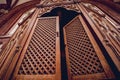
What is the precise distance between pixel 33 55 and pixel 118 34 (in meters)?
1.37

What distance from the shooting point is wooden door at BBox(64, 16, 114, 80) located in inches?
77.9

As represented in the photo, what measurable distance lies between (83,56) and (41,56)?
630 mm

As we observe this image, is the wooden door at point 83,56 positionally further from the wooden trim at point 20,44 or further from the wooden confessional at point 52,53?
the wooden trim at point 20,44

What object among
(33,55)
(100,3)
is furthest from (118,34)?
(100,3)

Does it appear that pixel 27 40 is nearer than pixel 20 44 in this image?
No

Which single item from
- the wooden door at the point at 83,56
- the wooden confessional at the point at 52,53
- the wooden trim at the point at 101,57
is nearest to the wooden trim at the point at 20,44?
the wooden confessional at the point at 52,53

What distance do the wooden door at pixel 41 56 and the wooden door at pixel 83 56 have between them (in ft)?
0.81

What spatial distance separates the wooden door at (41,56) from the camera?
200 cm

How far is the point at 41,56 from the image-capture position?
Result: 2385 mm

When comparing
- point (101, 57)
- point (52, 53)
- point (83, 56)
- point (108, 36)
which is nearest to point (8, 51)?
point (52, 53)

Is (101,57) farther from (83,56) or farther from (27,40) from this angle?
(27,40)

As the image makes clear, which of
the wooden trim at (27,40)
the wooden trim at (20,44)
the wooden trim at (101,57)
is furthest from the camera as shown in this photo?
the wooden trim at (27,40)

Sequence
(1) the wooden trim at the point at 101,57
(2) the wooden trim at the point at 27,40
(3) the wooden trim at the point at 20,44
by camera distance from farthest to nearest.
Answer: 1. (2) the wooden trim at the point at 27,40
2. (3) the wooden trim at the point at 20,44
3. (1) the wooden trim at the point at 101,57

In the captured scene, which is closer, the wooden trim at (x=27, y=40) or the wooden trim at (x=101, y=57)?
the wooden trim at (x=101, y=57)
